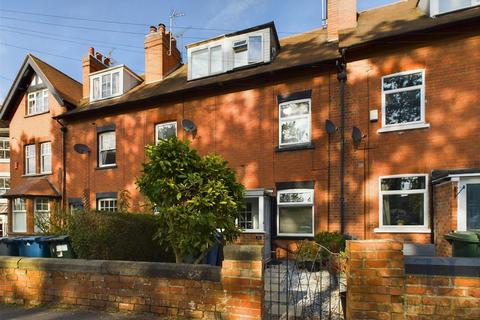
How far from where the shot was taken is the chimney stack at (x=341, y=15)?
39.5ft

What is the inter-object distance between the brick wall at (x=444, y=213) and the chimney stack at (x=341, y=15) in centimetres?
640

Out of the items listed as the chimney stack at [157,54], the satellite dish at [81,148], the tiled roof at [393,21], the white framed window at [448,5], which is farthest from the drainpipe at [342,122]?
the satellite dish at [81,148]

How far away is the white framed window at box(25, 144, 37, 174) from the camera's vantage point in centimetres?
1723

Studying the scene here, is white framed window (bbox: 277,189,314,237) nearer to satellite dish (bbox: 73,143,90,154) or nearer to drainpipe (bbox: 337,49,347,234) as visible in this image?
drainpipe (bbox: 337,49,347,234)

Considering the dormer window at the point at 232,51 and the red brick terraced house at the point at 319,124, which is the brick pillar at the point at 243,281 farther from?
the dormer window at the point at 232,51

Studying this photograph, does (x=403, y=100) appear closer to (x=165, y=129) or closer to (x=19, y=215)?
(x=165, y=129)

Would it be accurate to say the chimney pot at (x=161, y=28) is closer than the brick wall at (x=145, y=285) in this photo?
No

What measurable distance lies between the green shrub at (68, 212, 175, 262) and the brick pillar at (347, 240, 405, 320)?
480 cm

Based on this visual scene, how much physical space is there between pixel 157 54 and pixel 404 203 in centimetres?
1213

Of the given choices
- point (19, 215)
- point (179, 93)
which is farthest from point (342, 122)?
point (19, 215)

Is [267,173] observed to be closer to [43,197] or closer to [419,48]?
[419,48]

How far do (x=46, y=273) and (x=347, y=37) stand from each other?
10.6 m

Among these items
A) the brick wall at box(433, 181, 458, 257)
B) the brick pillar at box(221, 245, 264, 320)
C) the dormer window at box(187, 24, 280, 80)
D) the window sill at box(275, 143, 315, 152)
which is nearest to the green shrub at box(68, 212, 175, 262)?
the brick pillar at box(221, 245, 264, 320)

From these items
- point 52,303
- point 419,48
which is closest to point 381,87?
point 419,48
